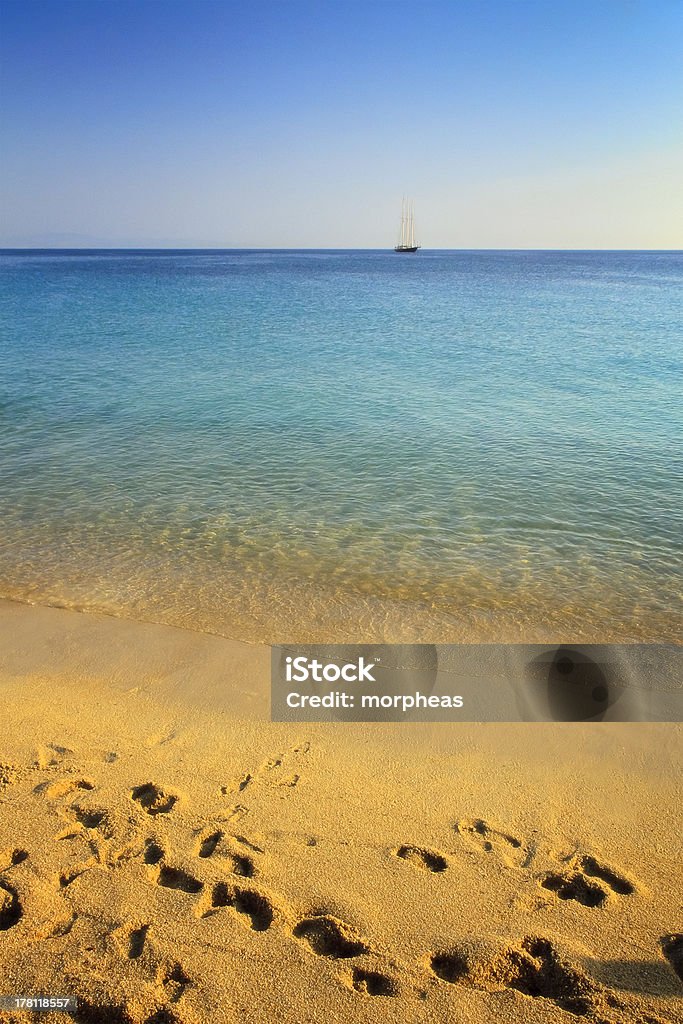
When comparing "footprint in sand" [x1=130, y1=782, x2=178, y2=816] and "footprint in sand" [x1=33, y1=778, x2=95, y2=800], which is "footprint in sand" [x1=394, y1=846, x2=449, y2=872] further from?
"footprint in sand" [x1=33, y1=778, x2=95, y2=800]

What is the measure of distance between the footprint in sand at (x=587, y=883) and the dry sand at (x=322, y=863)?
2 centimetres

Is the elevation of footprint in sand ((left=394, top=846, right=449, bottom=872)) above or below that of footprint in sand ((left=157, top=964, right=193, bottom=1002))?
below

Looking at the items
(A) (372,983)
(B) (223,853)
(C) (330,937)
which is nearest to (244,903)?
(B) (223,853)

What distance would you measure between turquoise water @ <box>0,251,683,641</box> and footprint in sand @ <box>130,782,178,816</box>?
2651mm

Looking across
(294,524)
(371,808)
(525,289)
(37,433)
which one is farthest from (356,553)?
(525,289)

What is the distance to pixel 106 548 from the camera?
9273 mm

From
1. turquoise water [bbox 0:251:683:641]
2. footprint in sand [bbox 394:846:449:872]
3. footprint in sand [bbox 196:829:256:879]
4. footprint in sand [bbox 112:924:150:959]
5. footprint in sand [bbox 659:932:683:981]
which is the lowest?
footprint in sand [bbox 394:846:449:872]

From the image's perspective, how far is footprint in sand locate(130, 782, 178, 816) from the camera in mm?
4582

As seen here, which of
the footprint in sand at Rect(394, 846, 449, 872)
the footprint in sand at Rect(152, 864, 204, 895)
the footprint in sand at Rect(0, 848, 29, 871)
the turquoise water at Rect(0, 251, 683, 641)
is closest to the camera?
the footprint in sand at Rect(152, 864, 204, 895)

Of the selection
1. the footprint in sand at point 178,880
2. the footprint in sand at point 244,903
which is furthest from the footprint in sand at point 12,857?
the footprint in sand at point 244,903

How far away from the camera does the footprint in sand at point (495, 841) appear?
4.27 m

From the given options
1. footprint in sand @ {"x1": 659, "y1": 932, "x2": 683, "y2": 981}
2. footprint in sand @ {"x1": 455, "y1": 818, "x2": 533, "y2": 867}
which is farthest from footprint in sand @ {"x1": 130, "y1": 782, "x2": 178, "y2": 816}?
footprint in sand @ {"x1": 659, "y1": 932, "x2": 683, "y2": 981}

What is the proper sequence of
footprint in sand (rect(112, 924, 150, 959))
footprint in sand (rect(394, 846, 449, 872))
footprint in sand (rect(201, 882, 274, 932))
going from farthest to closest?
footprint in sand (rect(394, 846, 449, 872)), footprint in sand (rect(201, 882, 274, 932)), footprint in sand (rect(112, 924, 150, 959))

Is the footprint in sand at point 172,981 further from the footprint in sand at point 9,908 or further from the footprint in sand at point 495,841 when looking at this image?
the footprint in sand at point 495,841
